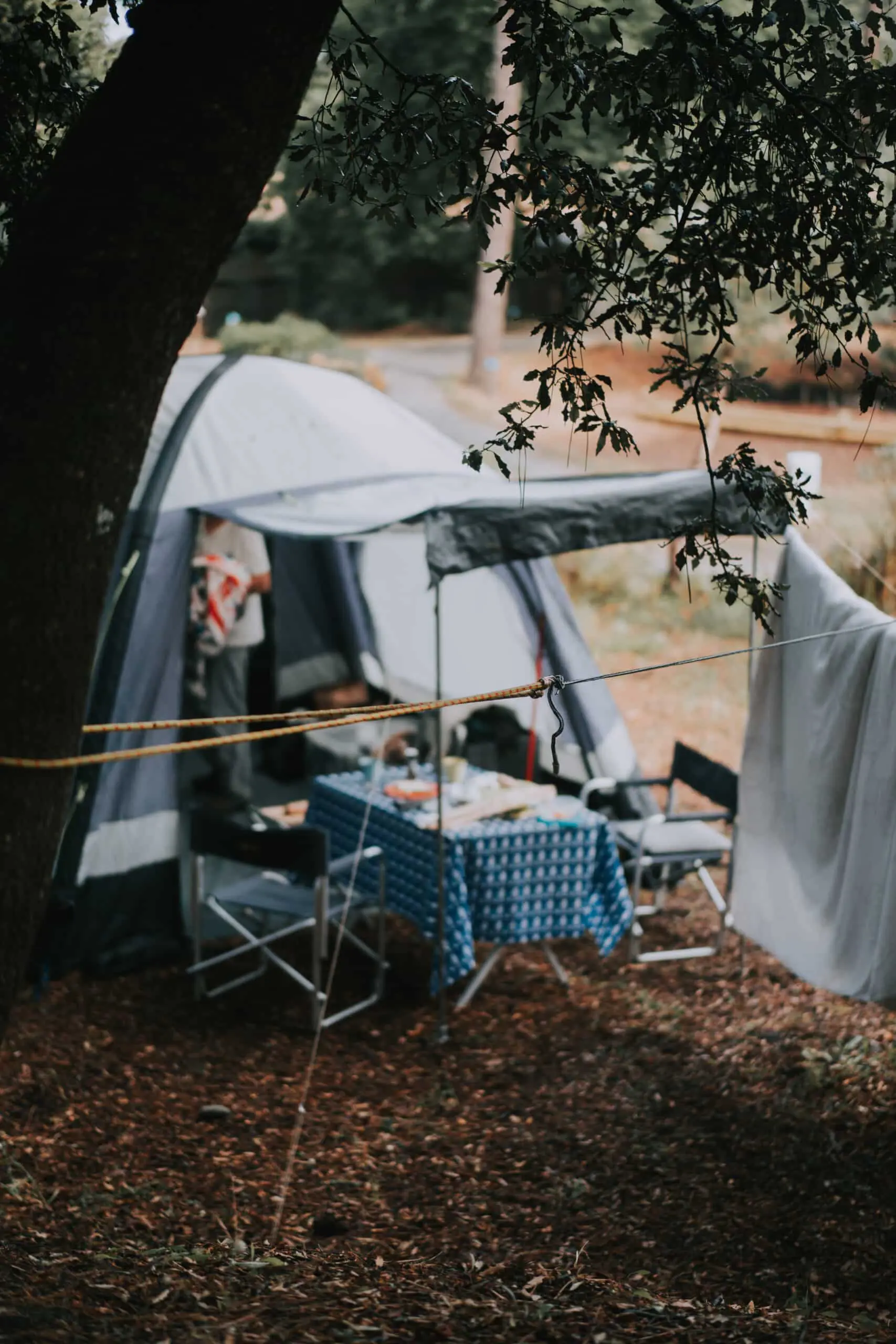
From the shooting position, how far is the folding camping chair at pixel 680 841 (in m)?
5.77

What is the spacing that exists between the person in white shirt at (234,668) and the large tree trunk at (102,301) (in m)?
3.94

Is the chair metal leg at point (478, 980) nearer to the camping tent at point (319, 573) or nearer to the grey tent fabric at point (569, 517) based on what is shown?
the camping tent at point (319, 573)

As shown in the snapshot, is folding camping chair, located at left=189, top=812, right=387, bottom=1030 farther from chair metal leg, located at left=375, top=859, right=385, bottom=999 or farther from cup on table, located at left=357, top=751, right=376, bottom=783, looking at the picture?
cup on table, located at left=357, top=751, right=376, bottom=783

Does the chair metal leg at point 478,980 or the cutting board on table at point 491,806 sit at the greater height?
the cutting board on table at point 491,806

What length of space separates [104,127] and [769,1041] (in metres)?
4.09

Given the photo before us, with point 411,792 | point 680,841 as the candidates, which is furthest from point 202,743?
point 680,841

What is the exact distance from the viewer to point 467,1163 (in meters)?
4.32

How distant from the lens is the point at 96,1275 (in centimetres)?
312

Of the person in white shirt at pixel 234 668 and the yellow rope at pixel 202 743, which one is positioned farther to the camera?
the person in white shirt at pixel 234 668

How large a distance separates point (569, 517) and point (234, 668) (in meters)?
2.06

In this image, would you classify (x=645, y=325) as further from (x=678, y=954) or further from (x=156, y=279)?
(x=678, y=954)

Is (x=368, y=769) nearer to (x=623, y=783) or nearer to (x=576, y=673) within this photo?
(x=623, y=783)

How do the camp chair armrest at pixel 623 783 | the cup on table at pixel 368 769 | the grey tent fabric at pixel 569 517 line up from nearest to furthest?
the grey tent fabric at pixel 569 517 < the cup on table at pixel 368 769 < the camp chair armrest at pixel 623 783

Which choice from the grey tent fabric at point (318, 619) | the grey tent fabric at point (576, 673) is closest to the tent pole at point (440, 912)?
the grey tent fabric at point (576, 673)
